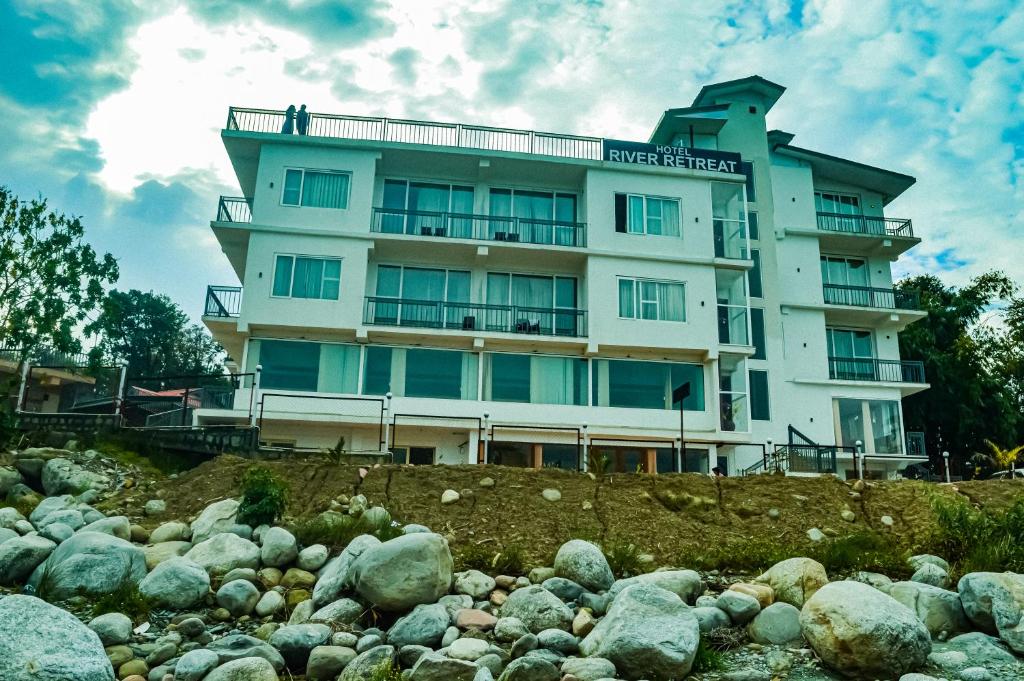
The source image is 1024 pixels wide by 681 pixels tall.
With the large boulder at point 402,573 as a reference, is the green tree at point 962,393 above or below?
above

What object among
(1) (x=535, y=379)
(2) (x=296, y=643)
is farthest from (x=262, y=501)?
(1) (x=535, y=379)

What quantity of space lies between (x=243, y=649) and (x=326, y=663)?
2.99ft

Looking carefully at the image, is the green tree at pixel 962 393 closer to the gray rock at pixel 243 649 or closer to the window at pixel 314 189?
the window at pixel 314 189

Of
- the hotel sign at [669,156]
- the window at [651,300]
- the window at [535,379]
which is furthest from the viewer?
the hotel sign at [669,156]

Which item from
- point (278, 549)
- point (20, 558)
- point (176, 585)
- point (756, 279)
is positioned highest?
point (756, 279)

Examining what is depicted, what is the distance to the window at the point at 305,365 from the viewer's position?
24969mm

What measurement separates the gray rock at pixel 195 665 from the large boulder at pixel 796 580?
686 cm

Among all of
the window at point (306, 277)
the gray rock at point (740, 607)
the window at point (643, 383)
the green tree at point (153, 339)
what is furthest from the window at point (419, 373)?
the green tree at point (153, 339)

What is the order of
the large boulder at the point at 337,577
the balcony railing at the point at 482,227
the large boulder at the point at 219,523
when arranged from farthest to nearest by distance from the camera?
1. the balcony railing at the point at 482,227
2. the large boulder at the point at 219,523
3. the large boulder at the point at 337,577

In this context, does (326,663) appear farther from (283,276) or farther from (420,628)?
(283,276)

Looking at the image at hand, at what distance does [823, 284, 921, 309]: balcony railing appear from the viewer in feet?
107

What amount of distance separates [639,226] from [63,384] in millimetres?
22321

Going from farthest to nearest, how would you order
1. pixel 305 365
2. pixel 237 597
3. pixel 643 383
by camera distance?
pixel 643 383 → pixel 305 365 → pixel 237 597

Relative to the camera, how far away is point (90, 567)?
1008cm
